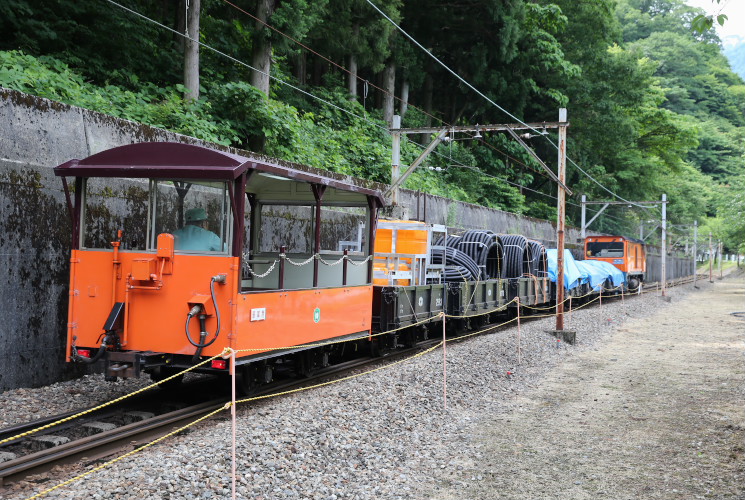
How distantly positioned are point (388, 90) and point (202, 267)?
27.2m

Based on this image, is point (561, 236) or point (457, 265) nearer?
point (457, 265)

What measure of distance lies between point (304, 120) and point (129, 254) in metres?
17.7

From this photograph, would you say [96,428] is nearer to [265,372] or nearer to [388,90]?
[265,372]

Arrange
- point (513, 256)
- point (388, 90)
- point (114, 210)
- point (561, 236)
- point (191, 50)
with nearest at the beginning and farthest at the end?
1. point (114, 210)
2. point (191, 50)
3. point (561, 236)
4. point (513, 256)
5. point (388, 90)

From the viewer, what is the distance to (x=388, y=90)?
33.8m

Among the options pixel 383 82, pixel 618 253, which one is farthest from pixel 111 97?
pixel 618 253

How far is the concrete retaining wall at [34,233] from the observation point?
8.73 m

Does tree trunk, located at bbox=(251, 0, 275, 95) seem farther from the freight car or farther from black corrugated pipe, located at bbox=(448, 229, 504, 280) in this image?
the freight car

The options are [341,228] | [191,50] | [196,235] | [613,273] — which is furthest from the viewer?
[613,273]

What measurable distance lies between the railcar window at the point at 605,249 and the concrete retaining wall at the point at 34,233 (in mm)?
31929

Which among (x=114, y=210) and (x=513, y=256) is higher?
(x=114, y=210)

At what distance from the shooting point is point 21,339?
8883 mm

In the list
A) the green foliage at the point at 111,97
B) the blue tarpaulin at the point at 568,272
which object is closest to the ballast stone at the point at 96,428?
the green foliage at the point at 111,97

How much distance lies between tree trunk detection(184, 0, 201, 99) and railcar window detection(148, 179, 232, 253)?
9.48 metres
